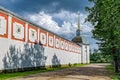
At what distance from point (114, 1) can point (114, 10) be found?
98 cm

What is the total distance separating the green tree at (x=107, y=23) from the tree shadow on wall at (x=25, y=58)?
9529 mm

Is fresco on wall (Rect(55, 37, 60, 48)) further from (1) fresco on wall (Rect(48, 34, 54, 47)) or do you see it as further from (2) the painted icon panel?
(2) the painted icon panel

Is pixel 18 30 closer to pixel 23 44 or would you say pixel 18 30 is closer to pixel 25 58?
pixel 23 44

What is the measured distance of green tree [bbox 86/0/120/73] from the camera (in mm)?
23188

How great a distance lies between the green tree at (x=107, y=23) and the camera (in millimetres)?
23188

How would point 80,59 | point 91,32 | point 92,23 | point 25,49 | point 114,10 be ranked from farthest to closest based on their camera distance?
point 80,59 → point 25,49 → point 91,32 → point 92,23 → point 114,10

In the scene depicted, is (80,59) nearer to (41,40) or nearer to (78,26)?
(78,26)

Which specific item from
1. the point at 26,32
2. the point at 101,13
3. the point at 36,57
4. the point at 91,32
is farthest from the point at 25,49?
the point at 101,13

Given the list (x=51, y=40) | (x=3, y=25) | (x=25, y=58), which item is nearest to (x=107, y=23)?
(x=3, y=25)

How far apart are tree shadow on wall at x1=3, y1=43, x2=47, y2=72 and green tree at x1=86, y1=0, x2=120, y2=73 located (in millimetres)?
9529

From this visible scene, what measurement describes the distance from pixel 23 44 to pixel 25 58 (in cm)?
209

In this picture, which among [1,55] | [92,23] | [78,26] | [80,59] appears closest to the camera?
[1,55]

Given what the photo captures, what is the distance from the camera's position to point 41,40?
1505 inches

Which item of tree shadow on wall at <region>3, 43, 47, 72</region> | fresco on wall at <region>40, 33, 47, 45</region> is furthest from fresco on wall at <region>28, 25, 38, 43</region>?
fresco on wall at <region>40, 33, 47, 45</region>
